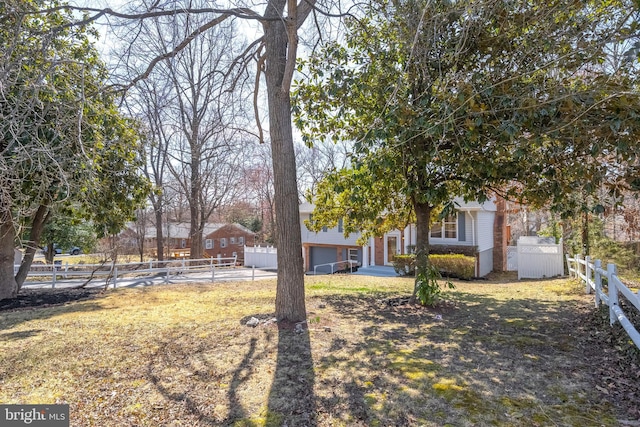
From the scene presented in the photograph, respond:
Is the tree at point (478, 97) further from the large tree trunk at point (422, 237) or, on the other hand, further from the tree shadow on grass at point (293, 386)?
the tree shadow on grass at point (293, 386)

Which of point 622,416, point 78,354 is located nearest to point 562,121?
point 622,416

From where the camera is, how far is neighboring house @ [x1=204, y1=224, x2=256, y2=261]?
39625mm

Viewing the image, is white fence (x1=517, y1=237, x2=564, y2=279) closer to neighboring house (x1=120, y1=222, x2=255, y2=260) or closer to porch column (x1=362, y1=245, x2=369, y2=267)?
porch column (x1=362, y1=245, x2=369, y2=267)

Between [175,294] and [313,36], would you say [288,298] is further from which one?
[175,294]

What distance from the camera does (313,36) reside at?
295 inches

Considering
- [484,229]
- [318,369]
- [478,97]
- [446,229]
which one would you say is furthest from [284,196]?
[484,229]

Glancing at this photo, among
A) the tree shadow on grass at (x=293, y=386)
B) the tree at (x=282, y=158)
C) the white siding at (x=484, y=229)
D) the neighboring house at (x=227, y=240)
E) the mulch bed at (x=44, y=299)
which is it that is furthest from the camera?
the neighboring house at (x=227, y=240)

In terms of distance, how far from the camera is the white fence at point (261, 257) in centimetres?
2680

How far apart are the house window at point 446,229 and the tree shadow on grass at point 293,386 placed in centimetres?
1606

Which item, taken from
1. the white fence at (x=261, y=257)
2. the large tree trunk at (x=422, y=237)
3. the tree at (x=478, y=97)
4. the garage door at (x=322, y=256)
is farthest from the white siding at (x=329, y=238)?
the tree at (x=478, y=97)

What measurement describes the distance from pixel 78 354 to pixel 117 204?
21.2 feet

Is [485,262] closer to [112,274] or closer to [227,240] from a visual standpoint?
[112,274]

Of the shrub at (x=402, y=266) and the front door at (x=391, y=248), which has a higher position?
the front door at (x=391, y=248)

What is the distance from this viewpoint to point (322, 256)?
26516 millimetres
